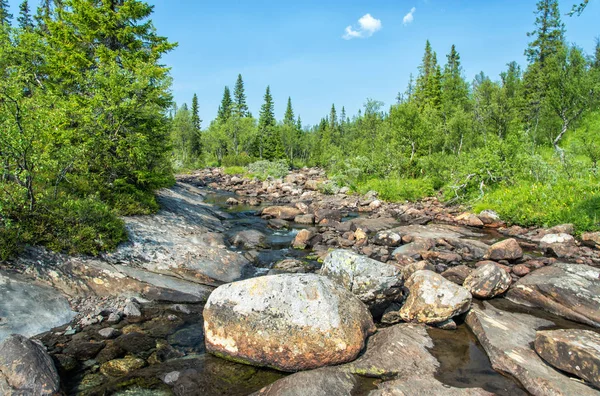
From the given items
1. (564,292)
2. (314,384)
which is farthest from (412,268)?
(314,384)

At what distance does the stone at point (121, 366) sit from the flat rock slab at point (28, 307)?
1.80 meters

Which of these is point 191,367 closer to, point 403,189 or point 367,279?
point 367,279

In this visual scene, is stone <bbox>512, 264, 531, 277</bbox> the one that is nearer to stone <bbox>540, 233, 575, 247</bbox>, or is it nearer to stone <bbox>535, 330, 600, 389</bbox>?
stone <bbox>540, 233, 575, 247</bbox>

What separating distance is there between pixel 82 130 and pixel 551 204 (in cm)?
2177

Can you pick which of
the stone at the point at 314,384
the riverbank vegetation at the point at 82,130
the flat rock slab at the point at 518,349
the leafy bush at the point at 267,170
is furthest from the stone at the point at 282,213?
the leafy bush at the point at 267,170

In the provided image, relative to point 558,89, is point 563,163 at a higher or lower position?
lower

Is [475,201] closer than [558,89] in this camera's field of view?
Yes

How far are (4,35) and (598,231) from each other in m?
27.3

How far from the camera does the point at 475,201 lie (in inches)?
882

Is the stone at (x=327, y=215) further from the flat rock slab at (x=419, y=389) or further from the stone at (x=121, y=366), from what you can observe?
the flat rock slab at (x=419, y=389)

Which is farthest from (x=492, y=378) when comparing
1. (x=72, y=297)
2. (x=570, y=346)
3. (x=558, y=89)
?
(x=558, y=89)

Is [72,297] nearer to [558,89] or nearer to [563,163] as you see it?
[563,163]

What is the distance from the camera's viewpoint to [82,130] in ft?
38.2

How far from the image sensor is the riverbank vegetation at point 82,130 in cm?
794
